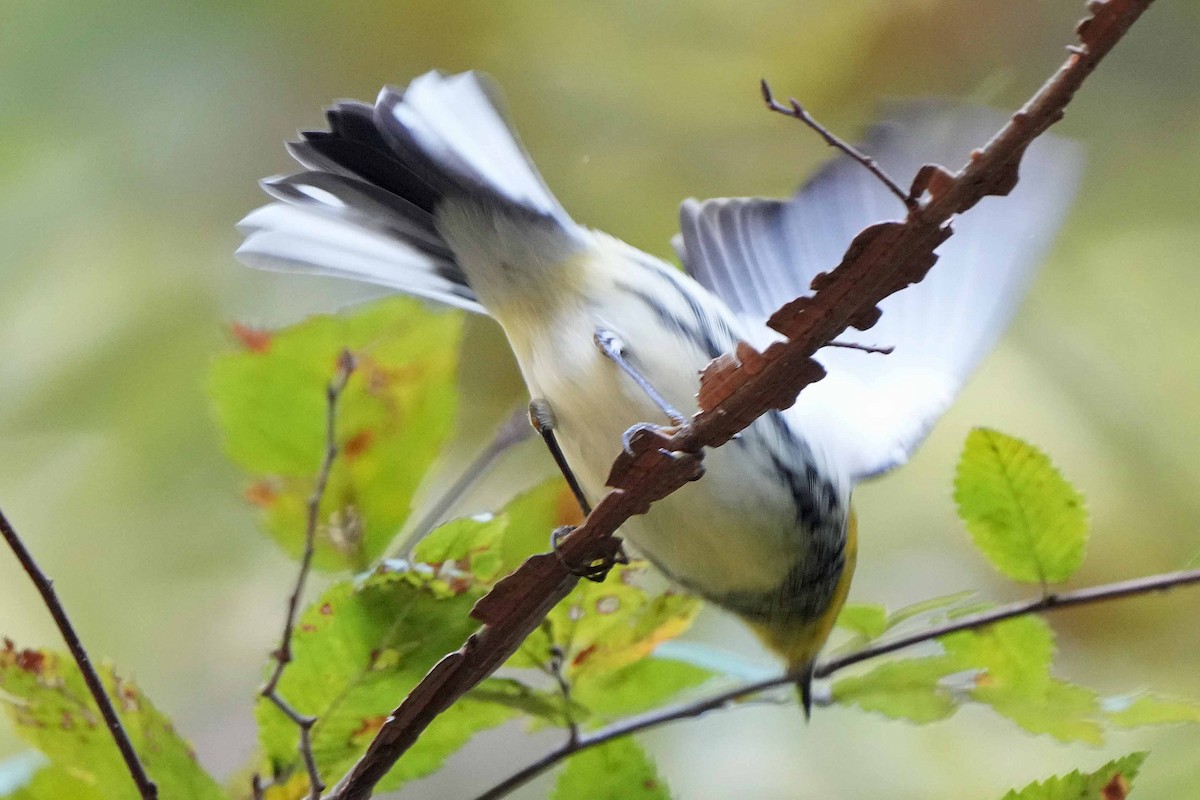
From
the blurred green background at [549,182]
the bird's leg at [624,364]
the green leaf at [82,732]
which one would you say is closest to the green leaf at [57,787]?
the green leaf at [82,732]

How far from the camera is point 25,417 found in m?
0.96

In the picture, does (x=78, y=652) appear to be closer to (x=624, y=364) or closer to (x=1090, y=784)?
(x=624, y=364)

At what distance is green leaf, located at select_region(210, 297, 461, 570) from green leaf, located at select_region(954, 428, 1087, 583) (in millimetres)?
259

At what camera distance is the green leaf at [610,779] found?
0.48 metres

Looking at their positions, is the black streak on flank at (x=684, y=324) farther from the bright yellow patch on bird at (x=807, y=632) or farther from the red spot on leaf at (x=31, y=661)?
the red spot on leaf at (x=31, y=661)

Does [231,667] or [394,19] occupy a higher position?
[394,19]

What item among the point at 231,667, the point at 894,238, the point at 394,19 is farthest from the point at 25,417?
the point at 894,238

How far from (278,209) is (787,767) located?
68cm

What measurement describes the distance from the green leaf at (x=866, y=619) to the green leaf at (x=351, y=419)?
8.8 inches

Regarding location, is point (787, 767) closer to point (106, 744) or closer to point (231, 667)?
point (231, 667)

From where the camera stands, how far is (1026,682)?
468mm

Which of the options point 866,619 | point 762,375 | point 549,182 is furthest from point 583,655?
point 549,182

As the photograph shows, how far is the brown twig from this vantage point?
15.4 inches

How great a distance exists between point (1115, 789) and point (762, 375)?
233 millimetres
